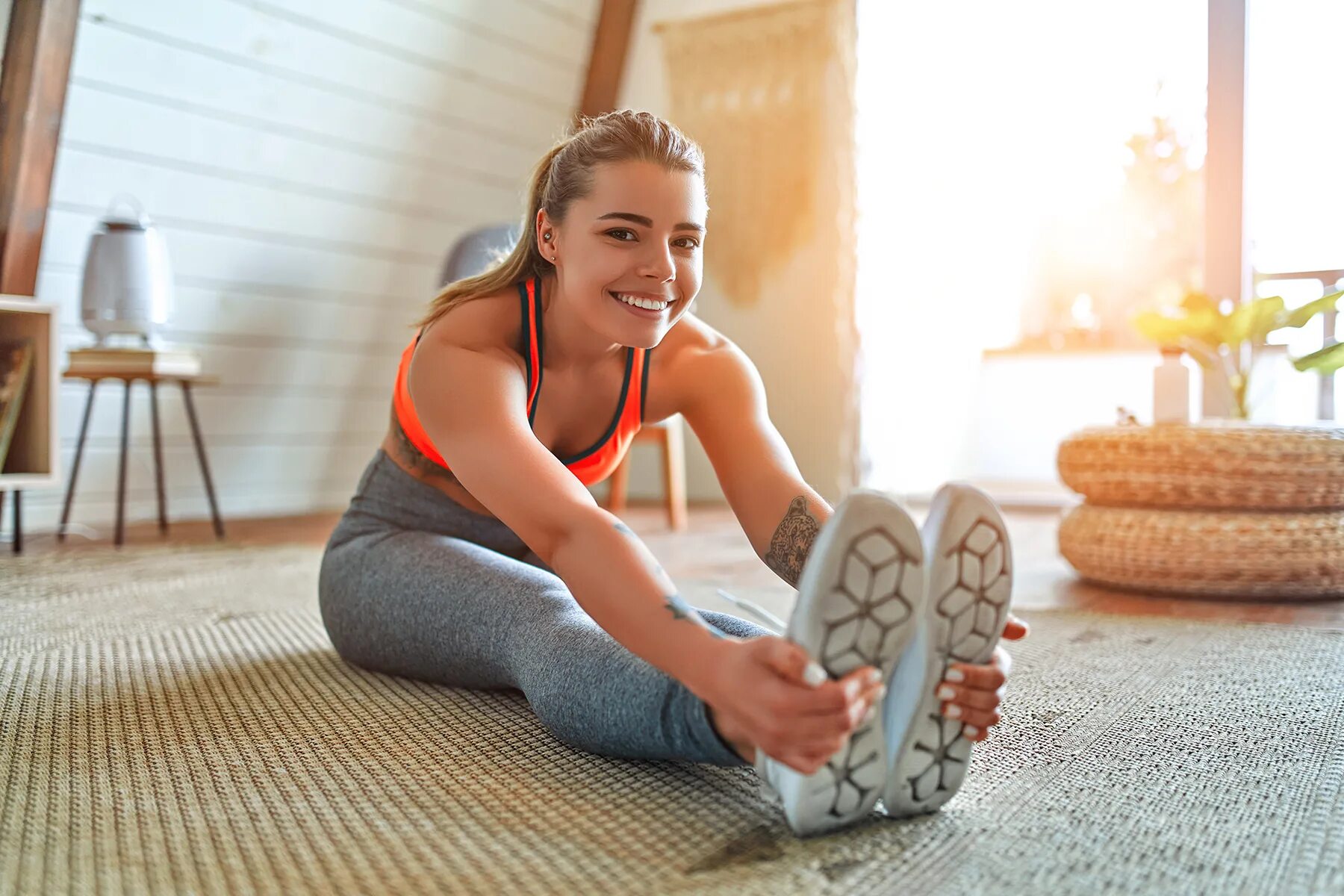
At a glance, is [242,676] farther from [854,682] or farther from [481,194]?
[481,194]

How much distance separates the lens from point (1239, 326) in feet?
6.97

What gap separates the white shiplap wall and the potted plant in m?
2.12

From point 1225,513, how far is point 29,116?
2.63 metres

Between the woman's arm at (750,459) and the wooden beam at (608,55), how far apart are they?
2763 mm

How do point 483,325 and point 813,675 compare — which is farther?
point 483,325

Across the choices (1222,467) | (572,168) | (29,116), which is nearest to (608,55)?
(29,116)

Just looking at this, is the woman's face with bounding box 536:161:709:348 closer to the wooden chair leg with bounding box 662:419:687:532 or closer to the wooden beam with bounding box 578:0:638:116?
the wooden chair leg with bounding box 662:419:687:532

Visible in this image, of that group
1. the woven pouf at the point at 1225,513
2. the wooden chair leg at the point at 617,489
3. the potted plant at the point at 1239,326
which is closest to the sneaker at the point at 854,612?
the woven pouf at the point at 1225,513

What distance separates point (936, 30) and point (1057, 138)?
54.8 inches

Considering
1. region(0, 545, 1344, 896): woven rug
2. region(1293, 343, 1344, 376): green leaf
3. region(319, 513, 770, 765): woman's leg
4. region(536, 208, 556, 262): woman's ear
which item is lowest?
region(0, 545, 1344, 896): woven rug

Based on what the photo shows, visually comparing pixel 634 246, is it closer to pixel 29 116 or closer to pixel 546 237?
pixel 546 237

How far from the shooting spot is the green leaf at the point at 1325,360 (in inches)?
82.0

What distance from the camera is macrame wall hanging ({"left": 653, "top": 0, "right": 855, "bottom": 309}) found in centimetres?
347

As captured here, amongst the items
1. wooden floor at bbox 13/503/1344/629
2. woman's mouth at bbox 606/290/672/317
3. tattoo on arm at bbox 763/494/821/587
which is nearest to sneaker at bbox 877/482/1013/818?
tattoo on arm at bbox 763/494/821/587
